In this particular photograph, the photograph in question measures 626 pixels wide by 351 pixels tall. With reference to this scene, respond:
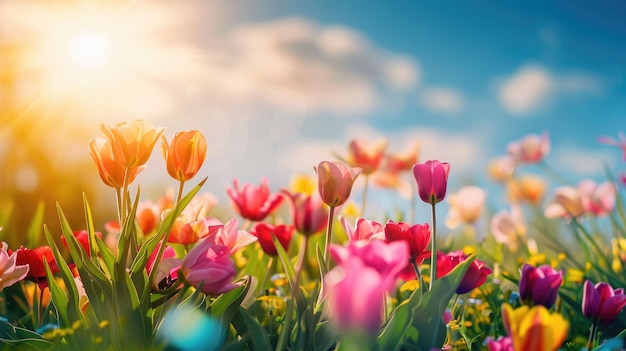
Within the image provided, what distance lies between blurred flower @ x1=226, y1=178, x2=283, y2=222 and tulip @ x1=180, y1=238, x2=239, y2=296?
0.65m

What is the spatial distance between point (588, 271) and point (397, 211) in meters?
1.19

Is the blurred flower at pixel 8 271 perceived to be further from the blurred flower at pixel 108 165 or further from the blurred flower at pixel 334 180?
the blurred flower at pixel 334 180

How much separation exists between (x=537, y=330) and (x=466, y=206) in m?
2.67

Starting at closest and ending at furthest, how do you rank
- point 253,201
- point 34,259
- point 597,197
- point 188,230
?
point 188,230 < point 34,259 < point 253,201 < point 597,197

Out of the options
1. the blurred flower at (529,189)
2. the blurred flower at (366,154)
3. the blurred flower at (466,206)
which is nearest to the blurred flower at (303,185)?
the blurred flower at (366,154)

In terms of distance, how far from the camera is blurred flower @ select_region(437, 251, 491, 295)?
159cm

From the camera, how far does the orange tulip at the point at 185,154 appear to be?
155 centimetres

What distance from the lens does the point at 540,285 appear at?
1526mm

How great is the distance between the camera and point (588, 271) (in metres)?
3.10

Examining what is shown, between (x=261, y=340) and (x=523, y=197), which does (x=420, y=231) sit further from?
(x=523, y=197)

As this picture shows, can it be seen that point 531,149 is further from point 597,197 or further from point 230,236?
point 230,236

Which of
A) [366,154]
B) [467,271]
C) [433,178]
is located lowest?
[467,271]

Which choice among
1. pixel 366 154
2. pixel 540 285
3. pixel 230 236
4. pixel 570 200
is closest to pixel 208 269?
pixel 230 236

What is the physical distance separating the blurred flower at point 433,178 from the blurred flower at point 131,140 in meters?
0.66
